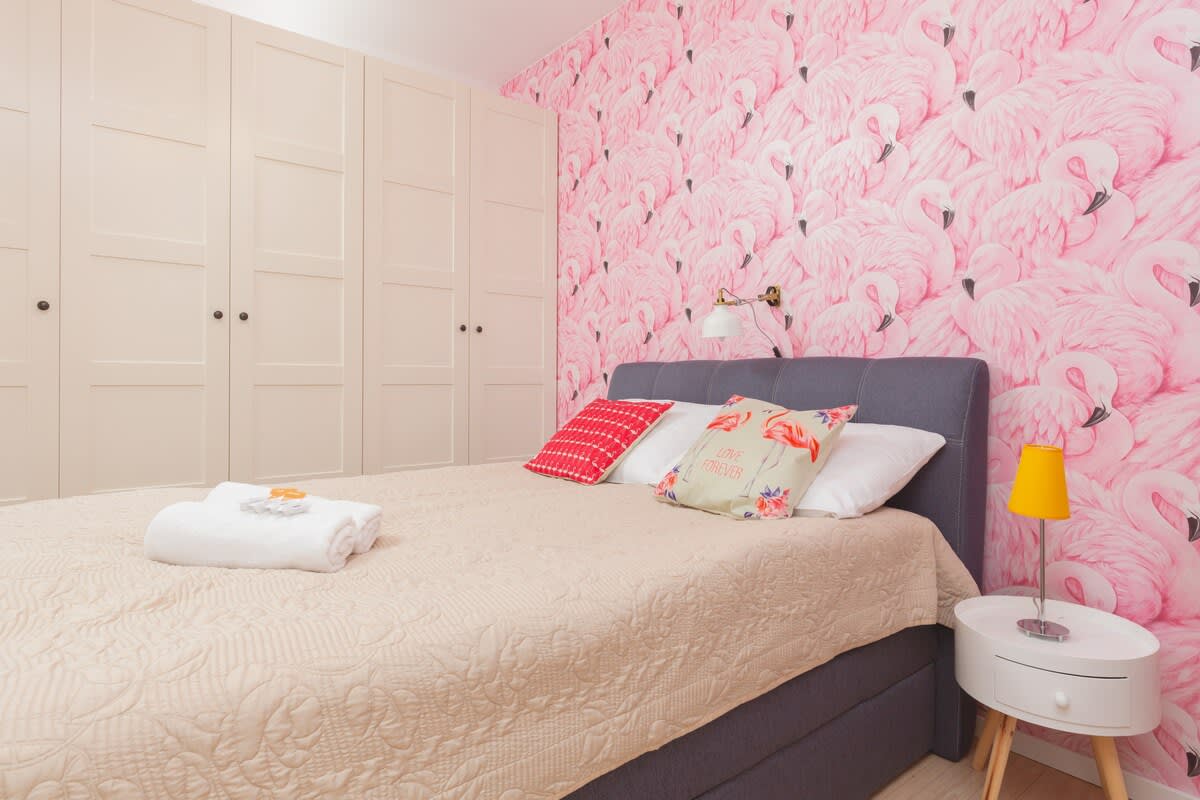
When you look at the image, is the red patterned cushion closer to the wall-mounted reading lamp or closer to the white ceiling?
the wall-mounted reading lamp

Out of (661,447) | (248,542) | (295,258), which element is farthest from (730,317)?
(295,258)

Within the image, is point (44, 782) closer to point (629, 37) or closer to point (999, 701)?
point (999, 701)

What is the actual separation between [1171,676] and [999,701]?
52 cm

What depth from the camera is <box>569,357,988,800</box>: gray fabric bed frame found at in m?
1.17

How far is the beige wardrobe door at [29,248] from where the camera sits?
2.17 meters

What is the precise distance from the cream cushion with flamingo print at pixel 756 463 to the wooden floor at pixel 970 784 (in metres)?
0.72

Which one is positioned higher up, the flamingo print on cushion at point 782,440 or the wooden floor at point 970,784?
the flamingo print on cushion at point 782,440

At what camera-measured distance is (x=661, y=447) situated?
6.87 ft

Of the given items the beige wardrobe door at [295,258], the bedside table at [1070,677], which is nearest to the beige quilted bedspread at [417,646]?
the bedside table at [1070,677]

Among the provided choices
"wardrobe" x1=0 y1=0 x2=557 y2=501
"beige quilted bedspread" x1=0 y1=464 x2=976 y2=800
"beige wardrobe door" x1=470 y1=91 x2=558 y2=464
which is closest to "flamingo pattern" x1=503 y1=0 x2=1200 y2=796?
"beige quilted bedspread" x1=0 y1=464 x2=976 y2=800

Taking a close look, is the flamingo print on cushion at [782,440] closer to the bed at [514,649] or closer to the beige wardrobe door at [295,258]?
the bed at [514,649]

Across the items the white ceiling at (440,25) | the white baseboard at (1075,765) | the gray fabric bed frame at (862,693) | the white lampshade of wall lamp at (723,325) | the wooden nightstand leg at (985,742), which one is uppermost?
the white ceiling at (440,25)

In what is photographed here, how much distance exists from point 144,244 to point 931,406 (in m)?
2.67

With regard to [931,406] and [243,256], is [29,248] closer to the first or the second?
[243,256]
